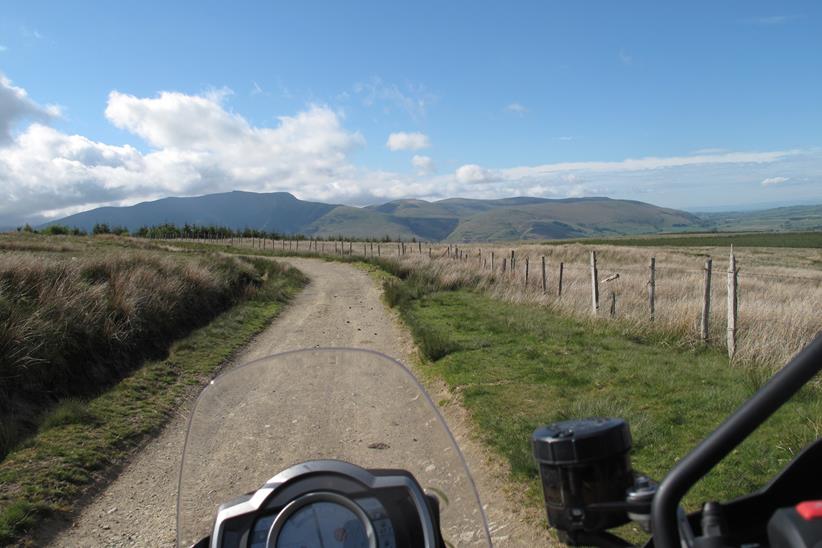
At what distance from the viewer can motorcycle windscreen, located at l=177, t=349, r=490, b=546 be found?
2170 mm

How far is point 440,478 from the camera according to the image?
2.18 m

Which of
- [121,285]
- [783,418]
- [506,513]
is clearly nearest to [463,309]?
[121,285]

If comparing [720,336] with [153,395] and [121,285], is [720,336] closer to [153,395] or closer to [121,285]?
[153,395]

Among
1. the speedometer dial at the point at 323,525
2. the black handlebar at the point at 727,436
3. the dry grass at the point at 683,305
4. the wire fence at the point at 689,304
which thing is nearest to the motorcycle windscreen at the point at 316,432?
the speedometer dial at the point at 323,525

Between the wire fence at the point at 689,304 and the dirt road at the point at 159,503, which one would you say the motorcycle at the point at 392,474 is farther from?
the wire fence at the point at 689,304

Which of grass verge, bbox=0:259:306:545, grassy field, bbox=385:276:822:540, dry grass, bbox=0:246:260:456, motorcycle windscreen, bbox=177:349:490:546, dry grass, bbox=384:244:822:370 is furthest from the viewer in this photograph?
dry grass, bbox=384:244:822:370

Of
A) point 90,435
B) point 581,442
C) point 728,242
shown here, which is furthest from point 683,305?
point 728,242

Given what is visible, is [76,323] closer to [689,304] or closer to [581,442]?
[581,442]

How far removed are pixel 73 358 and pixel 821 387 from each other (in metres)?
9.38

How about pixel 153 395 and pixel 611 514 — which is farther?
pixel 153 395

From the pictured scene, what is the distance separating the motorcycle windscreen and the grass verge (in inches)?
122

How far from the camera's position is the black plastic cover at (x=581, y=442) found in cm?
163

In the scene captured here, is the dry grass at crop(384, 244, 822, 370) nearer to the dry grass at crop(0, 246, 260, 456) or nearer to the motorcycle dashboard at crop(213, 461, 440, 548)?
the motorcycle dashboard at crop(213, 461, 440, 548)

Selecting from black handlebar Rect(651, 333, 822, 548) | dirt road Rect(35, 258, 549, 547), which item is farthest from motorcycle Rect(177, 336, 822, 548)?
dirt road Rect(35, 258, 549, 547)
